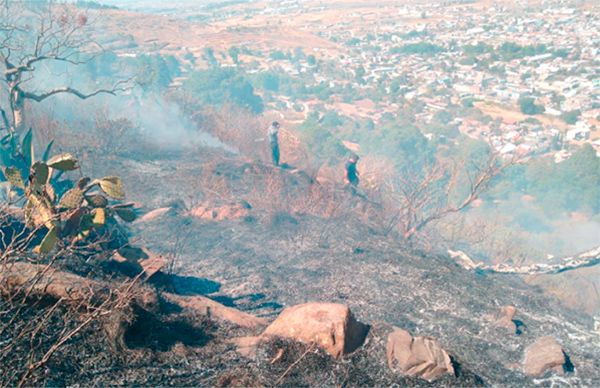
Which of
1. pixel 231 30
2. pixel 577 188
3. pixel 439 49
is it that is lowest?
pixel 577 188

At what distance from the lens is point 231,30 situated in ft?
202

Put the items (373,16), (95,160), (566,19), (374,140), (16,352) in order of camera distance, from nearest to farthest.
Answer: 1. (16,352)
2. (95,160)
3. (374,140)
4. (566,19)
5. (373,16)

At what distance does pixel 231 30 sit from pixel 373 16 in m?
36.6

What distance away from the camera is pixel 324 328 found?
5.91 metres

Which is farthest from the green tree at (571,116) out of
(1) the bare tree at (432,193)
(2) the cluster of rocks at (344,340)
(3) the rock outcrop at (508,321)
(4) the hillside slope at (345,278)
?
(2) the cluster of rocks at (344,340)

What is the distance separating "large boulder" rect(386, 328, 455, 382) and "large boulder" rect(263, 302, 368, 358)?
1.72ft

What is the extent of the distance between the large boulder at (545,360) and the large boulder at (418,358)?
216cm

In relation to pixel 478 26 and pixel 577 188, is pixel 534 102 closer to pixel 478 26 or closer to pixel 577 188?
pixel 577 188

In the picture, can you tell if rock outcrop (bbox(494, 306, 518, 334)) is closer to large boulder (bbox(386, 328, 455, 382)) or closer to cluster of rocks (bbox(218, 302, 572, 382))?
cluster of rocks (bbox(218, 302, 572, 382))

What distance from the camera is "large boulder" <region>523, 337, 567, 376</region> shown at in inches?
269

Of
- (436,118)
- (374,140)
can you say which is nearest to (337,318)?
(374,140)

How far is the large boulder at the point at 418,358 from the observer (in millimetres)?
5602

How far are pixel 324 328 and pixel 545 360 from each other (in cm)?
383

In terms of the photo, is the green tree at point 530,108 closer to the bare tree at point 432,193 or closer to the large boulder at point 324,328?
the bare tree at point 432,193
